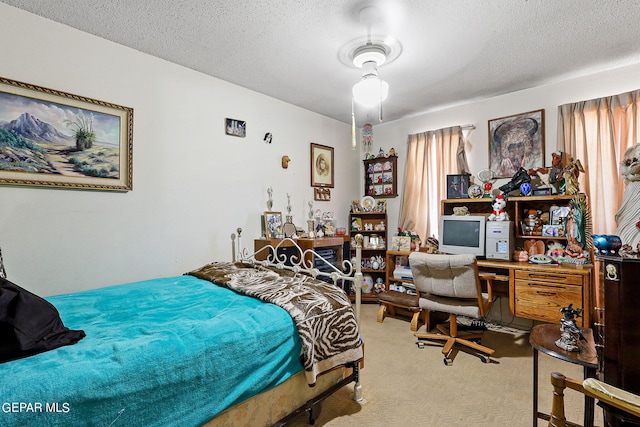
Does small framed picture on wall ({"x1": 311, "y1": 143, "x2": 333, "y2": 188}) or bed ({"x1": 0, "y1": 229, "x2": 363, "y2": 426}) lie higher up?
small framed picture on wall ({"x1": 311, "y1": 143, "x2": 333, "y2": 188})

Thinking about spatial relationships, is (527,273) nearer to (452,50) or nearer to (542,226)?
(542,226)

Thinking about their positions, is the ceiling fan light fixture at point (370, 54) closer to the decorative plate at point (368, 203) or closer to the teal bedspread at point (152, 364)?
the teal bedspread at point (152, 364)

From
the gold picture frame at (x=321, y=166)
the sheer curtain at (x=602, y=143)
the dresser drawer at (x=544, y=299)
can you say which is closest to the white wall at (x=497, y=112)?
the sheer curtain at (x=602, y=143)

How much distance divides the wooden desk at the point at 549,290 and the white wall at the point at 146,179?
2521 millimetres

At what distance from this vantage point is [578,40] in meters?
2.45

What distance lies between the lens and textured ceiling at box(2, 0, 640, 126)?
6.81ft

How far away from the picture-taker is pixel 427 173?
4172mm

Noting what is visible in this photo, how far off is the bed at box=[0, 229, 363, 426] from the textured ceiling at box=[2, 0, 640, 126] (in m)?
1.85

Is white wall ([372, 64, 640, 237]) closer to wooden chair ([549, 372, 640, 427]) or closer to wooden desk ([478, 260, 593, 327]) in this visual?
wooden desk ([478, 260, 593, 327])

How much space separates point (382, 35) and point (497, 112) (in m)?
2.07

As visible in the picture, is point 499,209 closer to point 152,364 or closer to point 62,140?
point 152,364

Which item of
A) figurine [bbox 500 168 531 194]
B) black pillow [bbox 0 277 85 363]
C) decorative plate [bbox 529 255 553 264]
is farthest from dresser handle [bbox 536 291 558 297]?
black pillow [bbox 0 277 85 363]

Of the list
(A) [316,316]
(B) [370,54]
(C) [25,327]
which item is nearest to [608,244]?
(A) [316,316]

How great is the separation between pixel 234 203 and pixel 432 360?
243 centimetres
